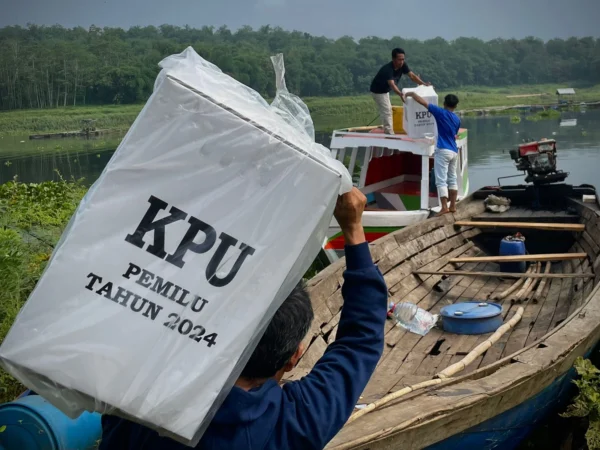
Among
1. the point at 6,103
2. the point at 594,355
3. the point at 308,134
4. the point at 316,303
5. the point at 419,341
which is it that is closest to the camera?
the point at 308,134

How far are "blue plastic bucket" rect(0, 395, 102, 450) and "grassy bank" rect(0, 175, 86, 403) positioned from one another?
4.77ft

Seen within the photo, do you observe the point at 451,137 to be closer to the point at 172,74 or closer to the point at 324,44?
the point at 172,74

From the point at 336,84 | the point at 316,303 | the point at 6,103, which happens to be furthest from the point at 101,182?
the point at 336,84

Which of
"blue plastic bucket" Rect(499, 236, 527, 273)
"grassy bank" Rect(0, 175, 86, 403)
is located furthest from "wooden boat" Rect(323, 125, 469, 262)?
"grassy bank" Rect(0, 175, 86, 403)

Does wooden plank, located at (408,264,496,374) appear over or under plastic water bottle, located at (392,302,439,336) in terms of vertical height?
under

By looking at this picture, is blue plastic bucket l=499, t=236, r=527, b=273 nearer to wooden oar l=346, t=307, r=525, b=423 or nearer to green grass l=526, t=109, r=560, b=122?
wooden oar l=346, t=307, r=525, b=423

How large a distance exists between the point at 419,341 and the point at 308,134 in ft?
12.5

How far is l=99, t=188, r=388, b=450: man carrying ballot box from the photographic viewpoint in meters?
1.40

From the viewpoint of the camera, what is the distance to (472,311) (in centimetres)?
514

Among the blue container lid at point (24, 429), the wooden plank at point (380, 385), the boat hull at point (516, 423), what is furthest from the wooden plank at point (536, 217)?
the blue container lid at point (24, 429)

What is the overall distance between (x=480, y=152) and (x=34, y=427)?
1130 inches

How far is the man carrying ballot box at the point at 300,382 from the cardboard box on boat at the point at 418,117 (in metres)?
6.93

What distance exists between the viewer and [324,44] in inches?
4417

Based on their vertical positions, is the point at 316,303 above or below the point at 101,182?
below
